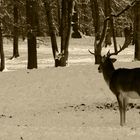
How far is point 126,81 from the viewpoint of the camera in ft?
35.5

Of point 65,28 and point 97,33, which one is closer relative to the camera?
point 97,33

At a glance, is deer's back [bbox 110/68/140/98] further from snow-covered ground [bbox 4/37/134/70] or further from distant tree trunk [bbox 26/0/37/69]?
snow-covered ground [bbox 4/37/134/70]

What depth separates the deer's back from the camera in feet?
34.8

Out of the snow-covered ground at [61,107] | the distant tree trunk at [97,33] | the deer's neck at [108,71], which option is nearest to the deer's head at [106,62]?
the deer's neck at [108,71]

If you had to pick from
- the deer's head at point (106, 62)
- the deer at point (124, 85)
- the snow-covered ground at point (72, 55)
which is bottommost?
the snow-covered ground at point (72, 55)

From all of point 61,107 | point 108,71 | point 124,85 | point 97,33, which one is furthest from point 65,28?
point 124,85

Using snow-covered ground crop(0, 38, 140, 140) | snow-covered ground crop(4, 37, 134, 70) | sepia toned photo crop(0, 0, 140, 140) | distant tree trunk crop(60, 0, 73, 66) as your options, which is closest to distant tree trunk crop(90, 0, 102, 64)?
sepia toned photo crop(0, 0, 140, 140)

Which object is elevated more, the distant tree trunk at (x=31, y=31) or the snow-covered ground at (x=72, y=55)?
the distant tree trunk at (x=31, y=31)

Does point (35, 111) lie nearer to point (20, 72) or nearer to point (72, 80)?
point (72, 80)

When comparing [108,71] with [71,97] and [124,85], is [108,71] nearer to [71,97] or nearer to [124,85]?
[124,85]

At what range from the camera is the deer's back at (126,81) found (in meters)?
10.6

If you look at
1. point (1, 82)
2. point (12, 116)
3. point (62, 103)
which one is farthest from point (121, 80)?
point (1, 82)

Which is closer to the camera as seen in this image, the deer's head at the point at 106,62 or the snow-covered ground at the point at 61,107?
the snow-covered ground at the point at 61,107

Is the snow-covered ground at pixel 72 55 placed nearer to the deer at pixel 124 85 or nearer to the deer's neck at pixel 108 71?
the deer's neck at pixel 108 71
